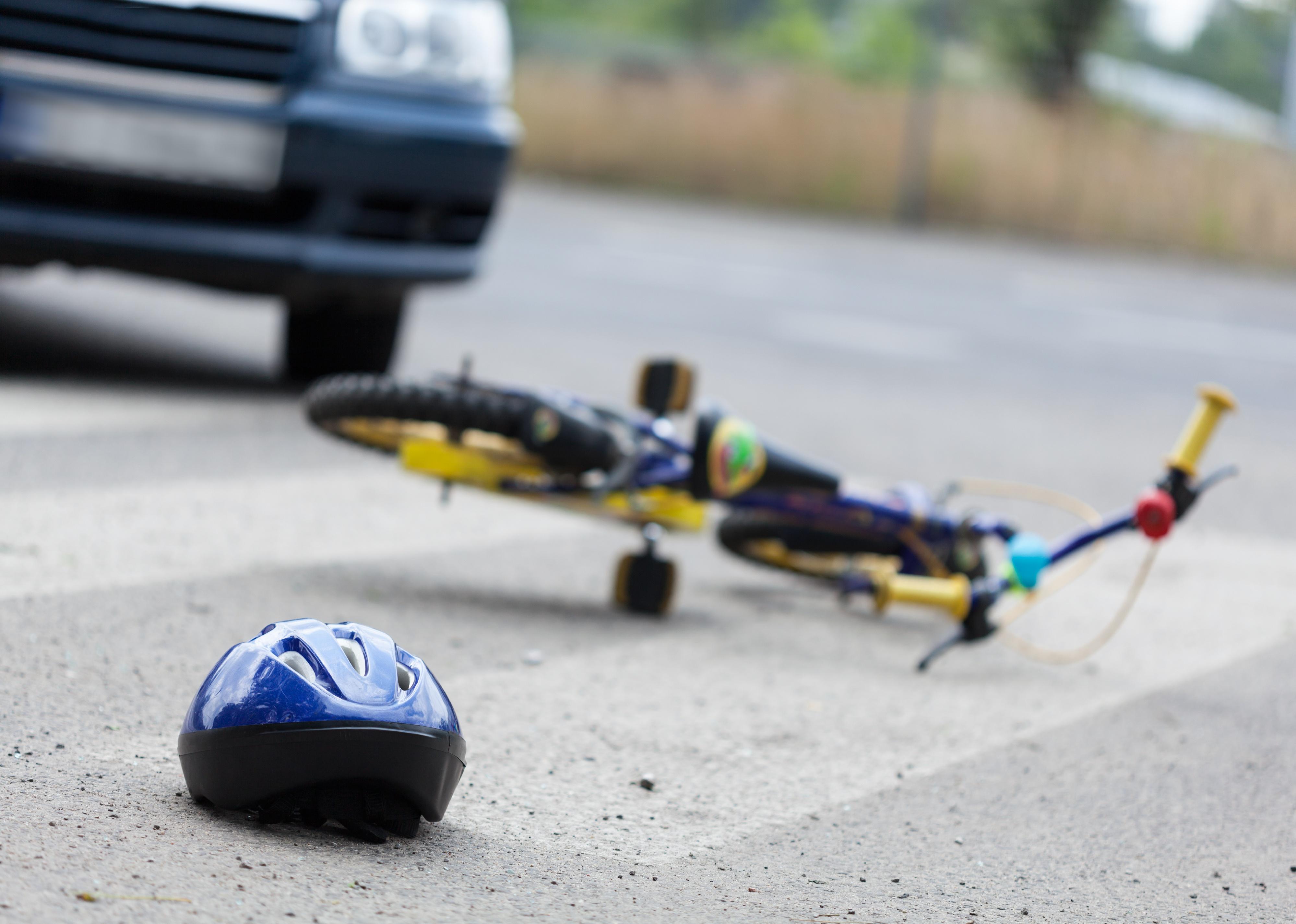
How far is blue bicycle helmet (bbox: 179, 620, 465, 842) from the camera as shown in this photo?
88.8 inches

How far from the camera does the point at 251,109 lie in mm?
5047

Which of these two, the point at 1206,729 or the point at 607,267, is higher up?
the point at 1206,729

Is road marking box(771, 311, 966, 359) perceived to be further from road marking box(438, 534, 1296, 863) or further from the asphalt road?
road marking box(438, 534, 1296, 863)

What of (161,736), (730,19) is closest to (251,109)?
(161,736)

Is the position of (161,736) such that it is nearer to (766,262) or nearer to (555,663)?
(555,663)

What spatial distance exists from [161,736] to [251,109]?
281 cm

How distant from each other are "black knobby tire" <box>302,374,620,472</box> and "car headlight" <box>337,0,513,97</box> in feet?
6.00

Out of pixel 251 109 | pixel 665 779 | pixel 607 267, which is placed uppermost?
pixel 251 109

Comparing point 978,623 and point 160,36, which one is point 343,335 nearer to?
point 160,36

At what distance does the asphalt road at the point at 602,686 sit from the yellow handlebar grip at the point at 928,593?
0.42 feet

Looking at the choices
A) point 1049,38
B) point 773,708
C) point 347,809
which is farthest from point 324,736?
point 1049,38

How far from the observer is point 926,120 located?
19.5 meters

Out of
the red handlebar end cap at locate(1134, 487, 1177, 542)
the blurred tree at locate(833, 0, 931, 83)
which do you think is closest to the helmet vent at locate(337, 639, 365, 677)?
the red handlebar end cap at locate(1134, 487, 1177, 542)

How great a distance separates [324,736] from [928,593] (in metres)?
1.81
